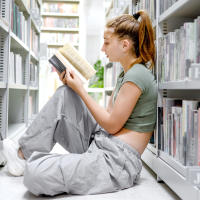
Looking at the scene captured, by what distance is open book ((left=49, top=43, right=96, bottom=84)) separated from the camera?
126 centimetres

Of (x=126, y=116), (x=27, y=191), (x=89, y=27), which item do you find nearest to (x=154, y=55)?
(x=126, y=116)

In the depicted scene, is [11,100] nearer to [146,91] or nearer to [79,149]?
[79,149]

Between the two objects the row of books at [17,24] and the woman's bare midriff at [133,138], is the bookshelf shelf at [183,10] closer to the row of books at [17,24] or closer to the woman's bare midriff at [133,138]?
the woman's bare midriff at [133,138]

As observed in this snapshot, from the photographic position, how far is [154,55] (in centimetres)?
127

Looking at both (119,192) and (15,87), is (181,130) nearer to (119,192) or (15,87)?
(119,192)

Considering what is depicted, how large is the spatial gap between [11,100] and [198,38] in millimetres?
2063

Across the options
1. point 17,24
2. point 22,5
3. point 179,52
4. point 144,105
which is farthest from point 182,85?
point 22,5

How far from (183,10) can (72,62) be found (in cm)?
57

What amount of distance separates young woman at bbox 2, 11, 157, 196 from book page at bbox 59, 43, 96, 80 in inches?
2.9

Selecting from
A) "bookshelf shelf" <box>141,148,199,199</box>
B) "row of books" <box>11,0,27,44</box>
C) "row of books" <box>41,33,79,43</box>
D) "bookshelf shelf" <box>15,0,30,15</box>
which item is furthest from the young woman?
"row of books" <box>41,33,79,43</box>

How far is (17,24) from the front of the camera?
6.61 ft

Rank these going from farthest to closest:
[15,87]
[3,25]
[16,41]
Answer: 1. [16,41]
2. [15,87]
3. [3,25]

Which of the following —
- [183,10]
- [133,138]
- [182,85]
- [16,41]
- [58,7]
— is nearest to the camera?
[182,85]

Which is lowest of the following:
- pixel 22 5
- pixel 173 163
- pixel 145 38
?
pixel 173 163
